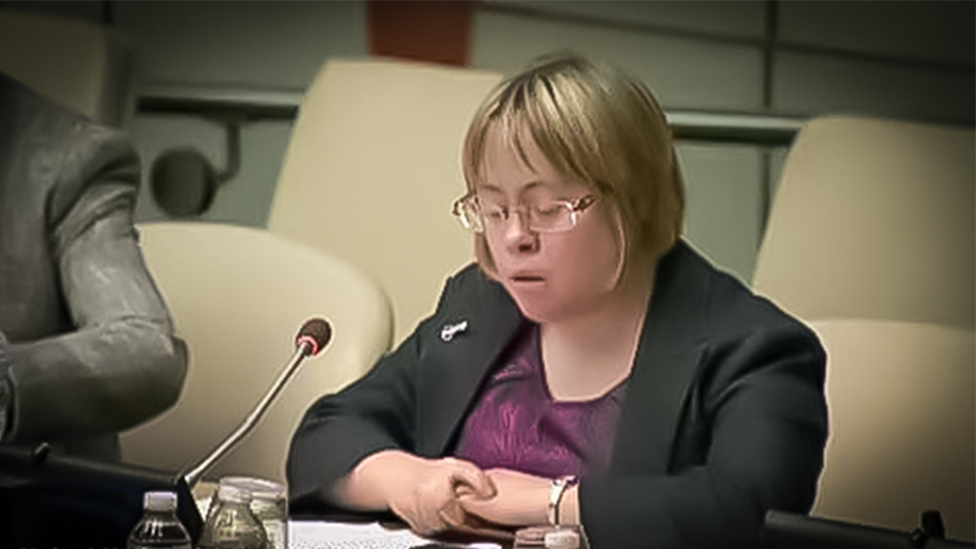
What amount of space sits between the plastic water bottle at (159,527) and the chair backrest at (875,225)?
786 mm

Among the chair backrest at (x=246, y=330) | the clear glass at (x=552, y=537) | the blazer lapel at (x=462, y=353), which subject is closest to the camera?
the clear glass at (x=552, y=537)

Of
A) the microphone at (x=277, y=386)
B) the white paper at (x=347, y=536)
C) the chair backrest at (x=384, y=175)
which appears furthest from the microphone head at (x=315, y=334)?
the white paper at (x=347, y=536)

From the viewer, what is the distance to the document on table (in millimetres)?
2373

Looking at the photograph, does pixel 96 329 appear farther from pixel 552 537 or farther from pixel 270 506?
pixel 552 537

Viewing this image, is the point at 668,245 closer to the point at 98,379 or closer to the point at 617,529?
the point at 617,529

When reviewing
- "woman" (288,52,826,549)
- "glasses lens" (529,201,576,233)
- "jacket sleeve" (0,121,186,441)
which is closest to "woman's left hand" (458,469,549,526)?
"woman" (288,52,826,549)

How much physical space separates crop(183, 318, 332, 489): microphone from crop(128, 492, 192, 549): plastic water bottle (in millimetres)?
291

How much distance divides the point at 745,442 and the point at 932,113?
0.47 m

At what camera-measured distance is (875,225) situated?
7.46 ft

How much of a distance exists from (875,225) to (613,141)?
344mm

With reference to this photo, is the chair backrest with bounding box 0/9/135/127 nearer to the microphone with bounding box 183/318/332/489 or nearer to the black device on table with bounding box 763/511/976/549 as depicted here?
the microphone with bounding box 183/318/332/489

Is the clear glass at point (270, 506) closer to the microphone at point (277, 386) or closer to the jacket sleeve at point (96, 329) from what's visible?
the microphone at point (277, 386)

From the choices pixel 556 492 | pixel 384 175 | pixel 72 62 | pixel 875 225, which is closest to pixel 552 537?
pixel 556 492

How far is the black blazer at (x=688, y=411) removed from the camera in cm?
224
